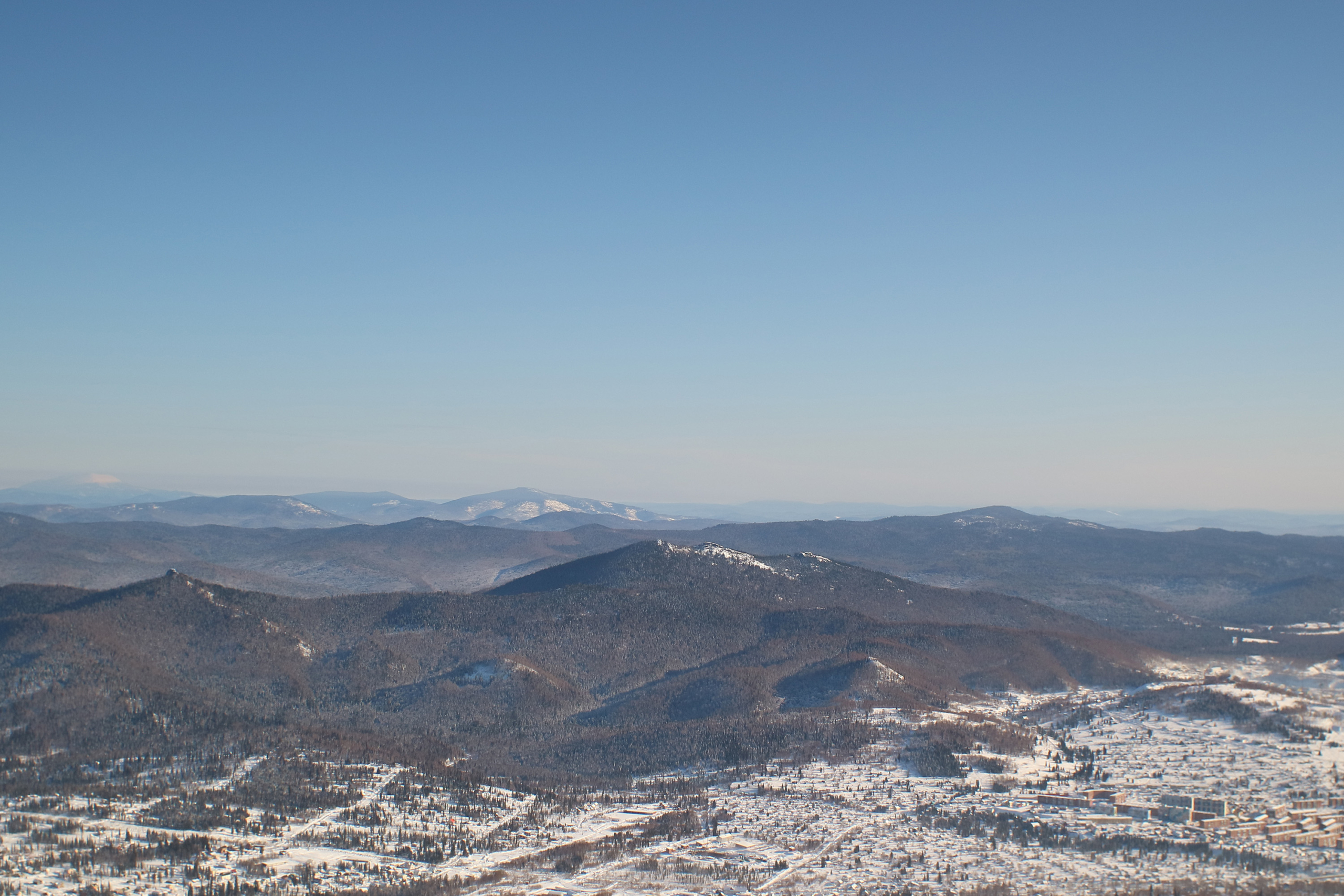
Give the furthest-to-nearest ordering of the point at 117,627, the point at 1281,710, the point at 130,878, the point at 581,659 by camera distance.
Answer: the point at 581,659 → the point at 117,627 → the point at 1281,710 → the point at 130,878

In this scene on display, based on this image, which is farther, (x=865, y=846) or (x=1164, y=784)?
(x=1164, y=784)

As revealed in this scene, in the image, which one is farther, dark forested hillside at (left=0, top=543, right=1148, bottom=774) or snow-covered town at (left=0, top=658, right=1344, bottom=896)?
dark forested hillside at (left=0, top=543, right=1148, bottom=774)

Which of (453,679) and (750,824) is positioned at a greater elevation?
(453,679)

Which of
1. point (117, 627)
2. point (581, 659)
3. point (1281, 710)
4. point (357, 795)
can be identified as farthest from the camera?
point (581, 659)

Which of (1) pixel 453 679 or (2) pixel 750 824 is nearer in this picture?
(2) pixel 750 824

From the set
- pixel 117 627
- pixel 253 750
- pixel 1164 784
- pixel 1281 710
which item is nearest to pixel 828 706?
pixel 1164 784

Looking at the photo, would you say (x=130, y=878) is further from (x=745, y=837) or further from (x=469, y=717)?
(x=469, y=717)

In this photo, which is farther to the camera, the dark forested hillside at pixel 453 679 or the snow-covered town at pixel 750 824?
the dark forested hillside at pixel 453 679
